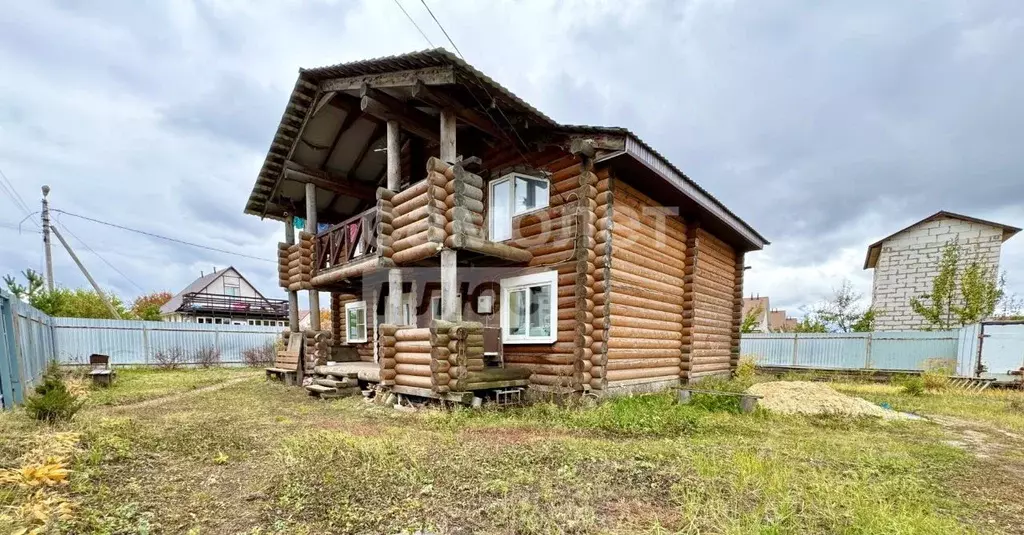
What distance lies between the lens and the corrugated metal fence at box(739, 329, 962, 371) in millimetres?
14914

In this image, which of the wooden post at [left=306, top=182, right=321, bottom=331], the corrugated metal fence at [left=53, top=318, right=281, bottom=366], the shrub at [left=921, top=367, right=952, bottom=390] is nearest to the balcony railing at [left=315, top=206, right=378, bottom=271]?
the wooden post at [left=306, top=182, right=321, bottom=331]

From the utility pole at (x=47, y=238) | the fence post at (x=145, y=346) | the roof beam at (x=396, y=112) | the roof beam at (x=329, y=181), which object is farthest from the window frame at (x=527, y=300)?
the utility pole at (x=47, y=238)

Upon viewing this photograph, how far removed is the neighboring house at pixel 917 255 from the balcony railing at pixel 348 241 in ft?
79.3

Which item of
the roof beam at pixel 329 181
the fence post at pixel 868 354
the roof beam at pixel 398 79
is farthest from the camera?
the fence post at pixel 868 354

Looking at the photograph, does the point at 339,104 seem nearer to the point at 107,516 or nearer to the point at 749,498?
the point at 107,516

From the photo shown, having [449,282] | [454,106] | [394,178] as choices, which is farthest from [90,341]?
[454,106]

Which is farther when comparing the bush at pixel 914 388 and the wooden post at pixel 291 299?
the wooden post at pixel 291 299

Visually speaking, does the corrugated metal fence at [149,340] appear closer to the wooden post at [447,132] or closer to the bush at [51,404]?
the bush at [51,404]

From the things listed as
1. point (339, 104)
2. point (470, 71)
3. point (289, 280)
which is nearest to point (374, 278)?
point (289, 280)

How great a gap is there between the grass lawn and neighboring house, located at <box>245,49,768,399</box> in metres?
1.62

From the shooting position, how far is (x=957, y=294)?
58.2 ft

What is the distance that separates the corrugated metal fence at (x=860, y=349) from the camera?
14.9m

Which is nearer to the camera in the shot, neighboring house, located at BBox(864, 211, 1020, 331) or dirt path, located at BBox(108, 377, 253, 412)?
dirt path, located at BBox(108, 377, 253, 412)

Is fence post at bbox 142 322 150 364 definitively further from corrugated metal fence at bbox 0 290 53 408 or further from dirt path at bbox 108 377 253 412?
corrugated metal fence at bbox 0 290 53 408
